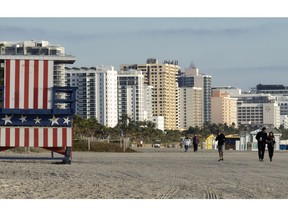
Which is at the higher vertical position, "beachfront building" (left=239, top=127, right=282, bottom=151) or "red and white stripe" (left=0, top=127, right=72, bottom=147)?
"red and white stripe" (left=0, top=127, right=72, bottom=147)

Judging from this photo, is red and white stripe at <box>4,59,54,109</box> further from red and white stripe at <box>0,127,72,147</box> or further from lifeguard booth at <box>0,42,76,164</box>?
red and white stripe at <box>0,127,72,147</box>

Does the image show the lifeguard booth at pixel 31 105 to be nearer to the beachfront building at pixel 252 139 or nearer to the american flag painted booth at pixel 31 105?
the american flag painted booth at pixel 31 105

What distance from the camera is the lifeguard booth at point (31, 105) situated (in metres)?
21.8

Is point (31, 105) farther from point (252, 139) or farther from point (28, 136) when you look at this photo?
point (252, 139)

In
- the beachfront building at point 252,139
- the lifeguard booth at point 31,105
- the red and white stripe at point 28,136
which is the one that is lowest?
the beachfront building at point 252,139

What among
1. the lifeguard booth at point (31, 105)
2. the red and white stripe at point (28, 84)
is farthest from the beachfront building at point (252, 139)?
the red and white stripe at point (28, 84)

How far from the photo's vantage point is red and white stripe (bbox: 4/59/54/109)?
856 inches

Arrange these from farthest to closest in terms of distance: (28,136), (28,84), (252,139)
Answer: (252,139)
(28,136)
(28,84)

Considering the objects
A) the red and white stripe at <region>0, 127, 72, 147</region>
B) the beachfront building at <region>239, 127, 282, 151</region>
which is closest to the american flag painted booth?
the red and white stripe at <region>0, 127, 72, 147</region>

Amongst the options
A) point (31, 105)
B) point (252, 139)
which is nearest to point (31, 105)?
point (31, 105)

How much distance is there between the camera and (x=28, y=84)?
21.8 meters

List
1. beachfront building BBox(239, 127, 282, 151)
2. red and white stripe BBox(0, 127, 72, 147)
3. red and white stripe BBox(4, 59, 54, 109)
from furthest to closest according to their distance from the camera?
1. beachfront building BBox(239, 127, 282, 151)
2. red and white stripe BBox(0, 127, 72, 147)
3. red and white stripe BBox(4, 59, 54, 109)

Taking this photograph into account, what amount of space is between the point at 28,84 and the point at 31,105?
510mm

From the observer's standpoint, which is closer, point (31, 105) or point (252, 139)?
point (31, 105)
